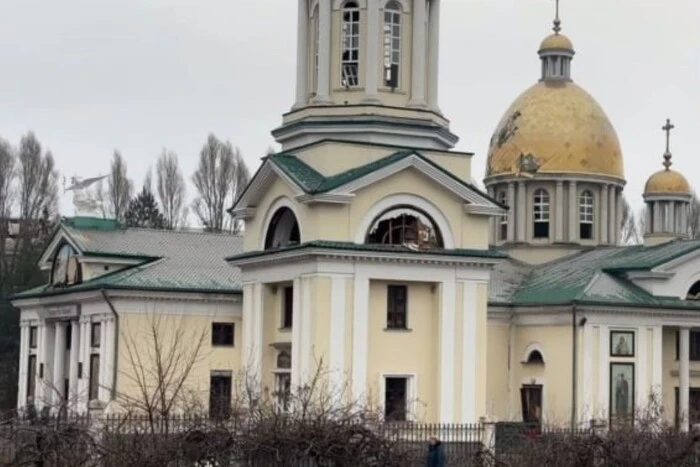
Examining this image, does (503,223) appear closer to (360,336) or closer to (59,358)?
(59,358)

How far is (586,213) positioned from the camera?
4959 centimetres

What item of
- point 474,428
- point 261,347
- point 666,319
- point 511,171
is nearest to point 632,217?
point 511,171

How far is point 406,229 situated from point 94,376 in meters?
12.8

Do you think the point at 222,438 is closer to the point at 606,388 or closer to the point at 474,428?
Answer: the point at 474,428

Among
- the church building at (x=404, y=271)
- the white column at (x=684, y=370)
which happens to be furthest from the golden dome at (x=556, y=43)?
the white column at (x=684, y=370)

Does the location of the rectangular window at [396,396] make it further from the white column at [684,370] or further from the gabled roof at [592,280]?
the white column at [684,370]

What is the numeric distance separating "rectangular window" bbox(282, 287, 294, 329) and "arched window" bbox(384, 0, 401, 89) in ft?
18.7

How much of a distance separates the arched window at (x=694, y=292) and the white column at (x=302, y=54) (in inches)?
533

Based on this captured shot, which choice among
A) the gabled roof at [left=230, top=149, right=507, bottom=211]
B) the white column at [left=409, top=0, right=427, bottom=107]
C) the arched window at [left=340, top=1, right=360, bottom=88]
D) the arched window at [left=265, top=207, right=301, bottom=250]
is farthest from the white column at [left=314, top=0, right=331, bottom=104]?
the arched window at [left=265, top=207, right=301, bottom=250]

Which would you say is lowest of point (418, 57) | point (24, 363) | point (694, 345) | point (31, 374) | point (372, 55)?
point (31, 374)

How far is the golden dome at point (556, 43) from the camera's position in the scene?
172 feet

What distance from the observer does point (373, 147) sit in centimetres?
3509

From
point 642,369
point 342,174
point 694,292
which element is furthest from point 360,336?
point 694,292

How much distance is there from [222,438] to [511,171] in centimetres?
2852
